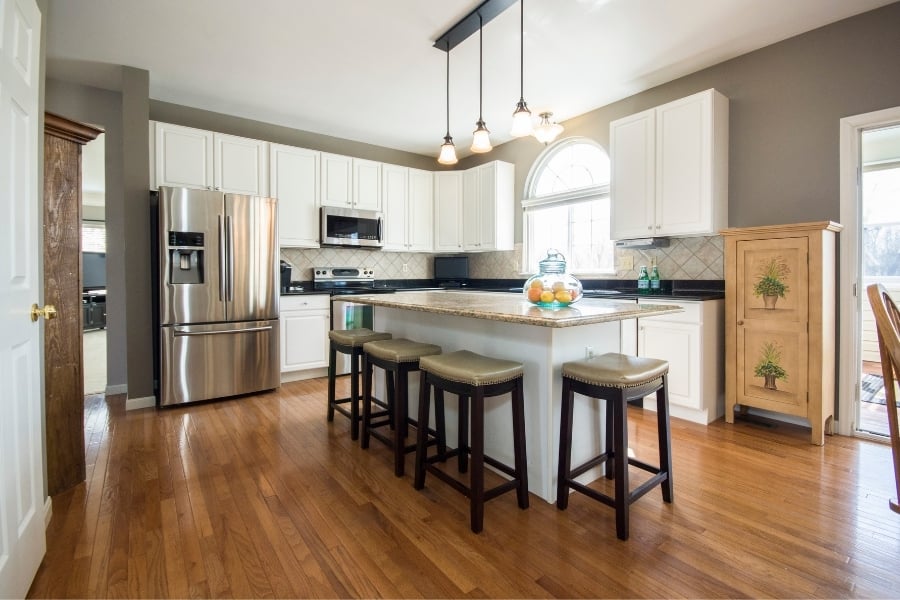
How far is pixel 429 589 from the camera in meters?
1.44

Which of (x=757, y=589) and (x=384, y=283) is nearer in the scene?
(x=757, y=589)

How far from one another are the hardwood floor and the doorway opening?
3185mm

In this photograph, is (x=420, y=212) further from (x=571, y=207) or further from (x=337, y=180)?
(x=571, y=207)

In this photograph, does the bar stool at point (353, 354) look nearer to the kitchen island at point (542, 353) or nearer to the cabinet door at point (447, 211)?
the kitchen island at point (542, 353)

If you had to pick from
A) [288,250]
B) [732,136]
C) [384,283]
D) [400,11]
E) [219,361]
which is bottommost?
[219,361]

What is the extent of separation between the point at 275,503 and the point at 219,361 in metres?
2.09

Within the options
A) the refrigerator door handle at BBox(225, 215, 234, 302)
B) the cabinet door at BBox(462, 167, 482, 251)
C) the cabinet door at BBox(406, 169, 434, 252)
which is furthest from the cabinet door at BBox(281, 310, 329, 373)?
the cabinet door at BBox(462, 167, 482, 251)

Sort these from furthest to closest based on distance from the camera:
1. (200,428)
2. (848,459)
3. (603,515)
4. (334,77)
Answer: (334,77)
(200,428)
(848,459)
(603,515)

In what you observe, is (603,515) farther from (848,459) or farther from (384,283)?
(384,283)

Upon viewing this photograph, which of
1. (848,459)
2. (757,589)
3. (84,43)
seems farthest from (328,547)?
(84,43)

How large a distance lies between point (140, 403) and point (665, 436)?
3.85 meters

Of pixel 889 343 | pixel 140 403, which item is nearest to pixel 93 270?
pixel 140 403

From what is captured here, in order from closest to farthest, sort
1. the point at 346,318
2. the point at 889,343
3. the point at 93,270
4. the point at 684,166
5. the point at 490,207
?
the point at 889,343 < the point at 684,166 < the point at 346,318 < the point at 490,207 < the point at 93,270

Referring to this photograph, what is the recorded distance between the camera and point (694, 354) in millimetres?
3047
